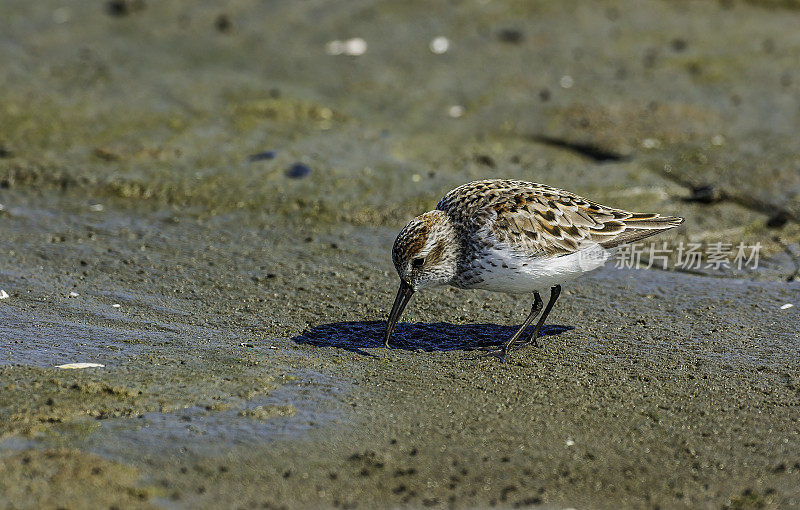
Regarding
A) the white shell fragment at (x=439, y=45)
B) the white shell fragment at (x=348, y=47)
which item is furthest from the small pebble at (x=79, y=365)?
the white shell fragment at (x=439, y=45)

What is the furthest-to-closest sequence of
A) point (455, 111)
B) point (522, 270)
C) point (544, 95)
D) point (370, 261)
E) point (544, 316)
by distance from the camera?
1. point (544, 95)
2. point (455, 111)
3. point (370, 261)
4. point (544, 316)
5. point (522, 270)

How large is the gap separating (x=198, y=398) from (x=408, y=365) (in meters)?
1.51

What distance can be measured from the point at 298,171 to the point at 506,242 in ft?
12.8

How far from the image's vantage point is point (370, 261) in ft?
27.0

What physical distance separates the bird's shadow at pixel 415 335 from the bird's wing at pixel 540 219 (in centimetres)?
82

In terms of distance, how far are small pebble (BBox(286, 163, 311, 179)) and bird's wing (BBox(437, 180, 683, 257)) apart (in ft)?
10.3

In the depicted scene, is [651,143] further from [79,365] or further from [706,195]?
[79,365]

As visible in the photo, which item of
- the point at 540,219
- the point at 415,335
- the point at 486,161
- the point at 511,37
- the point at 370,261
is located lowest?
the point at 370,261

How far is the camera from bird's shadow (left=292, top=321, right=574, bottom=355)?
21.7ft

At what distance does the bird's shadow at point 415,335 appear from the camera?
21.7 ft

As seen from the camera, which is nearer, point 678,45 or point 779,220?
point 779,220

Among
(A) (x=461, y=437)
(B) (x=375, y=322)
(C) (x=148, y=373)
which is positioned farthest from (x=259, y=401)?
(B) (x=375, y=322)

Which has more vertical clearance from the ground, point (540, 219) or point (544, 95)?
point (540, 219)

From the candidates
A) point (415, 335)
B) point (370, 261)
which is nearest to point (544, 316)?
point (415, 335)
